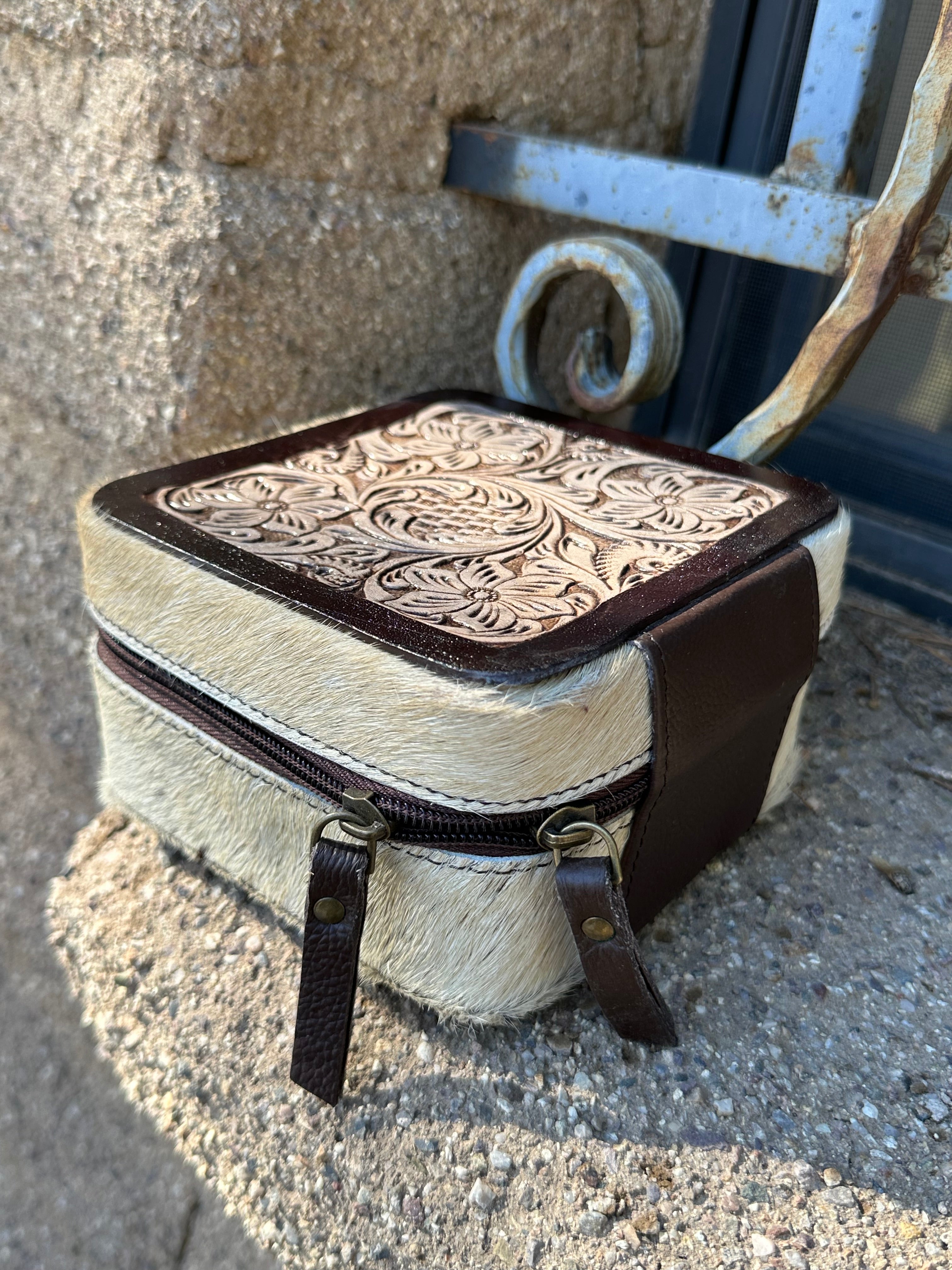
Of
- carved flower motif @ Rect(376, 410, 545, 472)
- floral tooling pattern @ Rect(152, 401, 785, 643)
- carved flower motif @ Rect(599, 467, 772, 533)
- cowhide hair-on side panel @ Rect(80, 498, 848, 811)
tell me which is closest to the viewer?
cowhide hair-on side panel @ Rect(80, 498, 848, 811)

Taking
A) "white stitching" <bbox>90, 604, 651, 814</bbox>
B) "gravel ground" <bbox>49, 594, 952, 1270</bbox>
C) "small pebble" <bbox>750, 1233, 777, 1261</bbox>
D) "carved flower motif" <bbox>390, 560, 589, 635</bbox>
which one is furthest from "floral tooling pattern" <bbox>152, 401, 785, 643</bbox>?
"small pebble" <bbox>750, 1233, 777, 1261</bbox>

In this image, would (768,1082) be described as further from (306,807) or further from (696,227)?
(696,227)

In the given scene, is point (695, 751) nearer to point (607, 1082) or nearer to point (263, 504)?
point (607, 1082)

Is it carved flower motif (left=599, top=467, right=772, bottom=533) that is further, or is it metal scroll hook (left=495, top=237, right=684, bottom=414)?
metal scroll hook (left=495, top=237, right=684, bottom=414)

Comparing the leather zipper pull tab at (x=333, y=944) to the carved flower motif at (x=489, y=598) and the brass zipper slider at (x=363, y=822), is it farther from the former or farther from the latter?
the carved flower motif at (x=489, y=598)

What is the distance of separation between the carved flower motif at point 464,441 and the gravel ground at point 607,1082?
1.39ft

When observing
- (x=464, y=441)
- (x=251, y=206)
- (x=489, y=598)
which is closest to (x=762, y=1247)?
(x=489, y=598)

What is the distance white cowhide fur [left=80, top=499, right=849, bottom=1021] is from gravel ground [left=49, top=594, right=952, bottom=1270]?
0.23ft

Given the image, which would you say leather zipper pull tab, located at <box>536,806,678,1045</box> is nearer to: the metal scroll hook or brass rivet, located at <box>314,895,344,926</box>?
brass rivet, located at <box>314,895,344,926</box>

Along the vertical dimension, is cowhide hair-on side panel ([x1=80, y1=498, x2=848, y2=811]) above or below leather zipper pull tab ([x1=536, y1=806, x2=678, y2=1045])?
above

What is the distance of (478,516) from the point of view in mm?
862

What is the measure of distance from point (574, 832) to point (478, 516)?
299 millimetres

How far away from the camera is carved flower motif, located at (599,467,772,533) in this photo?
2.85 ft

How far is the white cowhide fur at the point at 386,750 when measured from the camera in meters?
0.65
